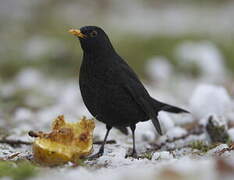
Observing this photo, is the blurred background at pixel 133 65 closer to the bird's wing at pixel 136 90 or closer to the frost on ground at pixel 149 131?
the frost on ground at pixel 149 131

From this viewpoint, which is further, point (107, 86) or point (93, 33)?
point (93, 33)

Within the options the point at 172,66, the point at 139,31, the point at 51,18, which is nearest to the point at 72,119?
the point at 172,66

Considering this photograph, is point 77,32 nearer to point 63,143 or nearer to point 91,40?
point 91,40

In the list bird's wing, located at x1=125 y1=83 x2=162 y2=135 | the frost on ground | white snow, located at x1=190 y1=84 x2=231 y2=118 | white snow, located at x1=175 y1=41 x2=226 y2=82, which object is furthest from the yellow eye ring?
white snow, located at x1=175 y1=41 x2=226 y2=82

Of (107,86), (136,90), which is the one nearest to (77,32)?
(107,86)

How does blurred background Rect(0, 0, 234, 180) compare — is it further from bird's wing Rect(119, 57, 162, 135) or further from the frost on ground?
bird's wing Rect(119, 57, 162, 135)

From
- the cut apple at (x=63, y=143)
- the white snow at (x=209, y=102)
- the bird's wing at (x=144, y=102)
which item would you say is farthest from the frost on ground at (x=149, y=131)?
the bird's wing at (x=144, y=102)
